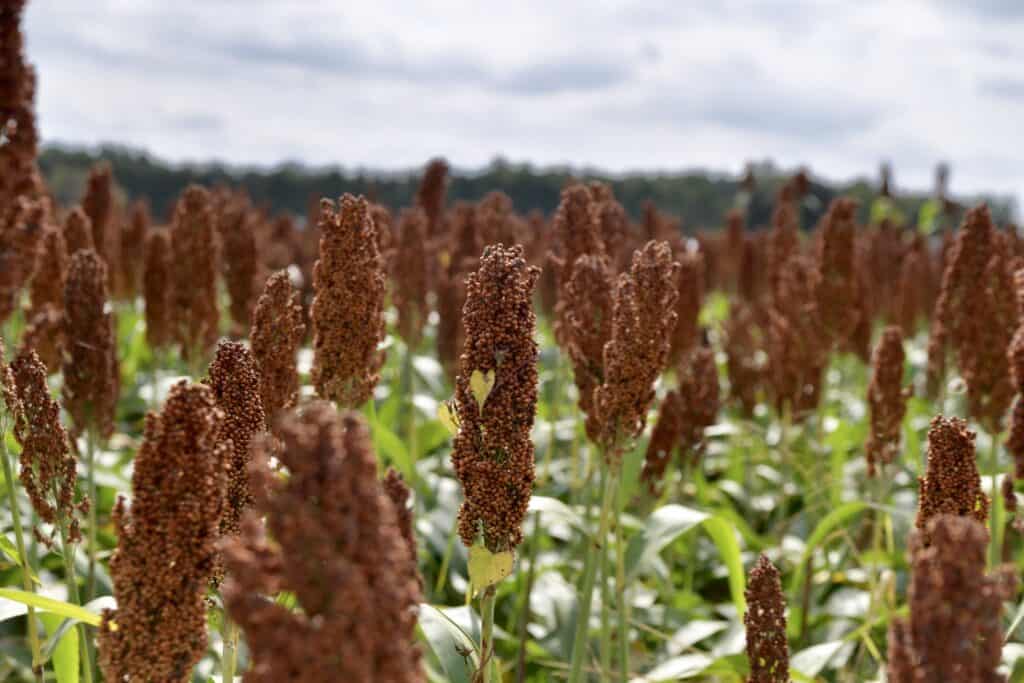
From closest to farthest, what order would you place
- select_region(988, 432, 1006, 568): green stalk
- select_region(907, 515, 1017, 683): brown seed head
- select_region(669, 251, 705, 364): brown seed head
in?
1. select_region(907, 515, 1017, 683): brown seed head
2. select_region(988, 432, 1006, 568): green stalk
3. select_region(669, 251, 705, 364): brown seed head

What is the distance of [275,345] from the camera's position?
9.25 ft

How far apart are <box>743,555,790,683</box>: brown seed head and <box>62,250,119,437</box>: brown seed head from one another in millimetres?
2605

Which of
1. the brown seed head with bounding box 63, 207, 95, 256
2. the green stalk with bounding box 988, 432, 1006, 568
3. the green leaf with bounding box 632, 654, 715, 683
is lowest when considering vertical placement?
the green leaf with bounding box 632, 654, 715, 683

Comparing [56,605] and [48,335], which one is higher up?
[48,335]

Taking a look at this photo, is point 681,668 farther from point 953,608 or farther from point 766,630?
point 953,608

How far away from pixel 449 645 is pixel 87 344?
76.3 inches

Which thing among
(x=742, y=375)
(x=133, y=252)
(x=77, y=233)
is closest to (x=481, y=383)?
(x=77, y=233)

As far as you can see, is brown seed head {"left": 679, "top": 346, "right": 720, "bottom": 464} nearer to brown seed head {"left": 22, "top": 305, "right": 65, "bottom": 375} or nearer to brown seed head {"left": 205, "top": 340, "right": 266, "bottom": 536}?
brown seed head {"left": 22, "top": 305, "right": 65, "bottom": 375}

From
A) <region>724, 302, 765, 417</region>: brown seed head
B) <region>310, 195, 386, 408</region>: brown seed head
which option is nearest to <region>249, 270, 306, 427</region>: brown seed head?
<region>310, 195, 386, 408</region>: brown seed head

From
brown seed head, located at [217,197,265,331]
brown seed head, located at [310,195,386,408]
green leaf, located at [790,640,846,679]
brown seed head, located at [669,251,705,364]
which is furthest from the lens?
brown seed head, located at [669,251,705,364]

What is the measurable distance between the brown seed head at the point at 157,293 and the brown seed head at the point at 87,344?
209 cm

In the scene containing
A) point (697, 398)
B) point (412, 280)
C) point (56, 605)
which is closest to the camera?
point (56, 605)

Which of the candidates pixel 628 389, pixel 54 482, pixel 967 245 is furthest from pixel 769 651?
pixel 967 245

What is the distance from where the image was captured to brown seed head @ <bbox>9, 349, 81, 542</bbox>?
266cm
